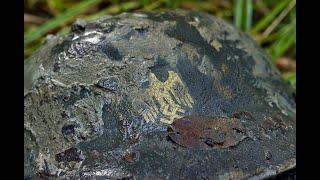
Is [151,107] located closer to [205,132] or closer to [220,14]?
[205,132]

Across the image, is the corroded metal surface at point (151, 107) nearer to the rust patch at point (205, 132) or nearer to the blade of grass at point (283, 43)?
the rust patch at point (205, 132)

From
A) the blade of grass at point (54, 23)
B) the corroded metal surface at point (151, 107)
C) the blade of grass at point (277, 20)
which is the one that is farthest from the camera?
the blade of grass at point (277, 20)

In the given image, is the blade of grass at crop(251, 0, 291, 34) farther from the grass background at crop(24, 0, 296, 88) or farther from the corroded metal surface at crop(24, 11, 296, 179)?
the corroded metal surface at crop(24, 11, 296, 179)

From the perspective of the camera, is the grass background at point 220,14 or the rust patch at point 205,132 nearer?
the rust patch at point 205,132

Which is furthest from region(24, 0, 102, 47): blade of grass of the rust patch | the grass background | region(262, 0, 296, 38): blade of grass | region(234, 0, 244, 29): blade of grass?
the rust patch

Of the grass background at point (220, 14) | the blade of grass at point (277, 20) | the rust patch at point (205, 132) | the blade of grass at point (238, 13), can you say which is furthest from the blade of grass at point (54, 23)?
the rust patch at point (205, 132)
